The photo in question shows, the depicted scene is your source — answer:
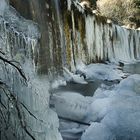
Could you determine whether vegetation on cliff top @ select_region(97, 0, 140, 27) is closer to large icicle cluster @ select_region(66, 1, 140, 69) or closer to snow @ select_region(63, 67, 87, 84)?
large icicle cluster @ select_region(66, 1, 140, 69)

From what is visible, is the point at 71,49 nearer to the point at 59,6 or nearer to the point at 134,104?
the point at 59,6

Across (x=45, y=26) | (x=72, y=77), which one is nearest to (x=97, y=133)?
(x=45, y=26)

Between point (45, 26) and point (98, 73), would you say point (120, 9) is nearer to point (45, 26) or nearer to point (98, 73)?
point (98, 73)

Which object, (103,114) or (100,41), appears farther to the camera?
(100,41)

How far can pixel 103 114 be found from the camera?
8453 millimetres

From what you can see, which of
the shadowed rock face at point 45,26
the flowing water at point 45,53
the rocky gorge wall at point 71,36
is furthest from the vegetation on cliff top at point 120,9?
the shadowed rock face at point 45,26

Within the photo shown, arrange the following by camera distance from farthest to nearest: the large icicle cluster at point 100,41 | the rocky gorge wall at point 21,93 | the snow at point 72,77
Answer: the large icicle cluster at point 100,41 → the snow at point 72,77 → the rocky gorge wall at point 21,93

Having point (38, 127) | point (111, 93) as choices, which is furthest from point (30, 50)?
point (38, 127)

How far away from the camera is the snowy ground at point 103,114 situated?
7.23m

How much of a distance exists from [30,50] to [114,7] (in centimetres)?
2862

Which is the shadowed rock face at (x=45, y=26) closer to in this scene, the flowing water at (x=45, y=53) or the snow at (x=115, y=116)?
the flowing water at (x=45, y=53)

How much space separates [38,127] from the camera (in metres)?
4.95

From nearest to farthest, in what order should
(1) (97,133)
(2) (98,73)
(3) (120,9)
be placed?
(1) (97,133) → (2) (98,73) → (3) (120,9)

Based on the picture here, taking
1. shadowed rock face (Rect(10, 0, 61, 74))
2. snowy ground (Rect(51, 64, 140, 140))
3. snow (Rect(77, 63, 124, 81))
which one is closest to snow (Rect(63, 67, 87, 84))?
shadowed rock face (Rect(10, 0, 61, 74))
